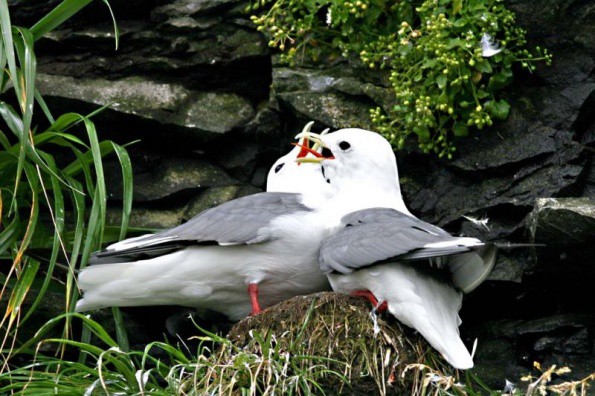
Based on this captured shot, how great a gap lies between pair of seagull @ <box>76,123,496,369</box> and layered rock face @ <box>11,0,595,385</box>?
1.35ft

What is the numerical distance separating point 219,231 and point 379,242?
69 centimetres

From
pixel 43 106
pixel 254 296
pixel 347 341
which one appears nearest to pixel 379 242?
pixel 347 341

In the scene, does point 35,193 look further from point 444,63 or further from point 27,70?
point 444,63

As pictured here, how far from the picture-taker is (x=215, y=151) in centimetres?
603

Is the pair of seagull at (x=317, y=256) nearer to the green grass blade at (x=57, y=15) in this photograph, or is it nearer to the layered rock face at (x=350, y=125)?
the layered rock face at (x=350, y=125)

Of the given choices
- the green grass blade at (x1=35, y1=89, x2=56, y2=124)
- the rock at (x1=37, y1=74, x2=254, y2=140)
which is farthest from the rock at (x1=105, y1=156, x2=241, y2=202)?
the green grass blade at (x1=35, y1=89, x2=56, y2=124)

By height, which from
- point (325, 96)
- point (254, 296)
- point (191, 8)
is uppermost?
point (191, 8)

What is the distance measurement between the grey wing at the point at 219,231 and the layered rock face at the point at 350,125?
762 millimetres

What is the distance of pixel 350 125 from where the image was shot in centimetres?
566

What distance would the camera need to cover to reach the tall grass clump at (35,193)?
4.93 meters

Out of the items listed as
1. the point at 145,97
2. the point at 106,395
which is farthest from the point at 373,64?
the point at 106,395

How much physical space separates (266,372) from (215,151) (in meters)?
1.85

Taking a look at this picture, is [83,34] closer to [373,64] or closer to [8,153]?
[8,153]

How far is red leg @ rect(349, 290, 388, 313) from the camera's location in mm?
4637
